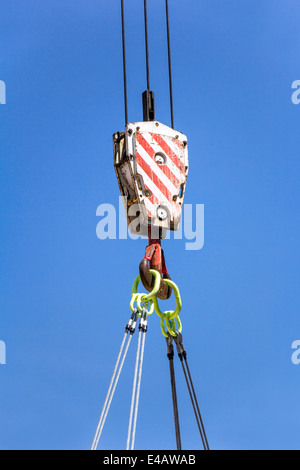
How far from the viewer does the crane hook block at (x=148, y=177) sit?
9016mm

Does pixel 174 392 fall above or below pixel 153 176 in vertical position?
below

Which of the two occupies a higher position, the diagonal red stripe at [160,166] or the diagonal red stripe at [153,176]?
the diagonal red stripe at [160,166]

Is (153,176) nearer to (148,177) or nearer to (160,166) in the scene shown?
(148,177)

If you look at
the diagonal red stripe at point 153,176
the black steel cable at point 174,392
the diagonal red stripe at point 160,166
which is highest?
the diagonal red stripe at point 160,166

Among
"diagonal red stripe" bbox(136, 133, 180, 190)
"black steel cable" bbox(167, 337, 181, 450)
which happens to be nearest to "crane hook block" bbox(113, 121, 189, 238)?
"diagonal red stripe" bbox(136, 133, 180, 190)

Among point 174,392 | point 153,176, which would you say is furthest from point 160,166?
point 174,392

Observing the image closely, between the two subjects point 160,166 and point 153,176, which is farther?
point 160,166

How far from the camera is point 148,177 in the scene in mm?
9062

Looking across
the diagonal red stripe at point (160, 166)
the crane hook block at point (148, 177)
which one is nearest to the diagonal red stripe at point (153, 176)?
the crane hook block at point (148, 177)

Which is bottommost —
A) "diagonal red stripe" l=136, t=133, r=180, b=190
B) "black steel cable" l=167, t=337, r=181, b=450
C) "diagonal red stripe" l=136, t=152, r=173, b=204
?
"black steel cable" l=167, t=337, r=181, b=450

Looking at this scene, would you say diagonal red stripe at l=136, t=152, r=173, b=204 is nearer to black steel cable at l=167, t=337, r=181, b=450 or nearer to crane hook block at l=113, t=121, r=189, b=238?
crane hook block at l=113, t=121, r=189, b=238

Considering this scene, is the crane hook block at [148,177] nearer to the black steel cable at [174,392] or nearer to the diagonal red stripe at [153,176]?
the diagonal red stripe at [153,176]

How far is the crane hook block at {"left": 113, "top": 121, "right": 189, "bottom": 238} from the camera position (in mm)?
9016
